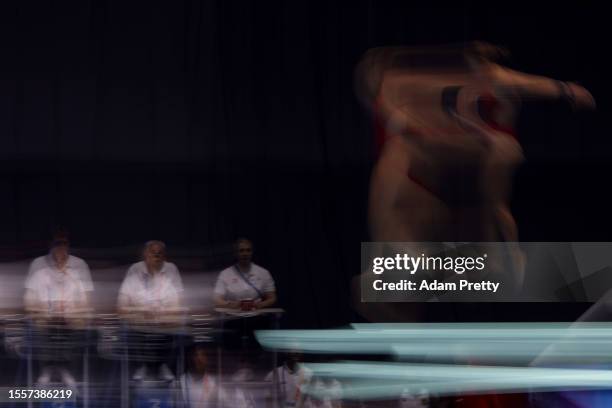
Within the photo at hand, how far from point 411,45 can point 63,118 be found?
7.87 ft

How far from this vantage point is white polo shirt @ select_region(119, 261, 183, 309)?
7594mm

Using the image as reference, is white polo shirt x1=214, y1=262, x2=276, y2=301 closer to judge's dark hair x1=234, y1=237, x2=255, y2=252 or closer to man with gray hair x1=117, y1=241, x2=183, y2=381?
judge's dark hair x1=234, y1=237, x2=255, y2=252

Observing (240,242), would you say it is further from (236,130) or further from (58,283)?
(58,283)

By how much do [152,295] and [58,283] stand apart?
0.61 metres

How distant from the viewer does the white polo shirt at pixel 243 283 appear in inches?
304

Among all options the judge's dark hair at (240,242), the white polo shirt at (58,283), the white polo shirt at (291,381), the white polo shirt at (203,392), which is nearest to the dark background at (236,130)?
the judge's dark hair at (240,242)

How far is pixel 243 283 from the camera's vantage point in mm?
7727

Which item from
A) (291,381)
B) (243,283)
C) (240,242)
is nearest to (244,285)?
(243,283)

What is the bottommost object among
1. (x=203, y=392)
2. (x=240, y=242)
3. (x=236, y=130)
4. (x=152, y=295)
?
(x=203, y=392)

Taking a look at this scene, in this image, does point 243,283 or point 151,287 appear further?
point 243,283

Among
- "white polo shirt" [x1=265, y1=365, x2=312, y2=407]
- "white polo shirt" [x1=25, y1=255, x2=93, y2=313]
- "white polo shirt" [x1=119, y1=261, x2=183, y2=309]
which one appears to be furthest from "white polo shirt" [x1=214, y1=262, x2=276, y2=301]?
"white polo shirt" [x1=25, y1=255, x2=93, y2=313]

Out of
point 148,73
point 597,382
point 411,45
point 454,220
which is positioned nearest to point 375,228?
point 454,220

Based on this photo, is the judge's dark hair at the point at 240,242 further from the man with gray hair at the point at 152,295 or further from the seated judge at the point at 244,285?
the man with gray hair at the point at 152,295

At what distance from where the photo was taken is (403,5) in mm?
8055
